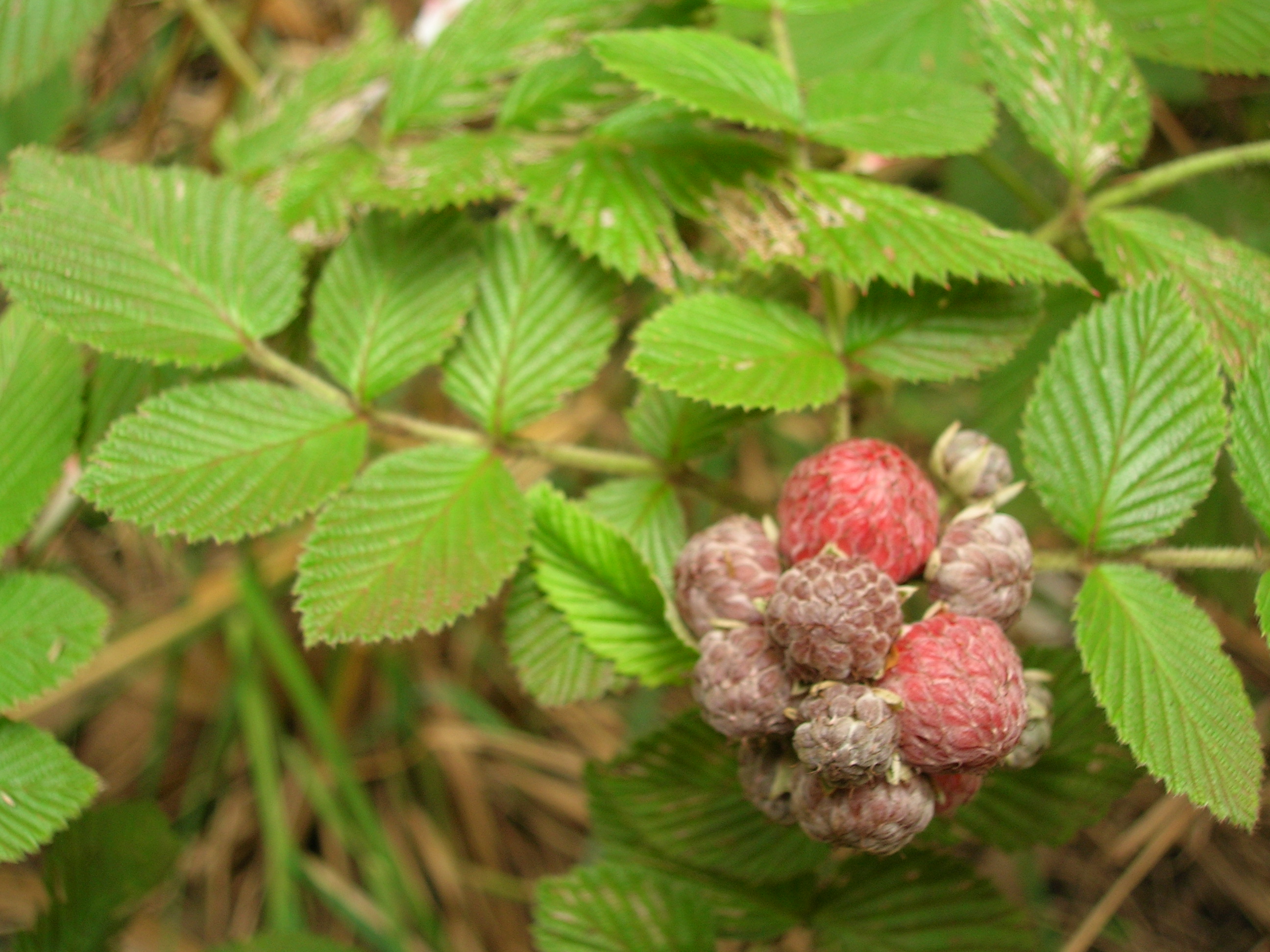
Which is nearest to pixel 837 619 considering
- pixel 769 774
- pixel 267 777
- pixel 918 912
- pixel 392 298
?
pixel 769 774

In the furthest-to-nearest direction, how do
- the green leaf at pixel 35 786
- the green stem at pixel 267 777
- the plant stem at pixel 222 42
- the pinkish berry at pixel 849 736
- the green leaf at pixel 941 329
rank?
the green stem at pixel 267 777, the plant stem at pixel 222 42, the green leaf at pixel 941 329, the green leaf at pixel 35 786, the pinkish berry at pixel 849 736

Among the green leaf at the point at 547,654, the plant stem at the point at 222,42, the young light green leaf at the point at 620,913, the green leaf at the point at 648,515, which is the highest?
the plant stem at the point at 222,42

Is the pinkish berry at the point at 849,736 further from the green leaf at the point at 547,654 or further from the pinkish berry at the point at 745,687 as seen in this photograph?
the green leaf at the point at 547,654

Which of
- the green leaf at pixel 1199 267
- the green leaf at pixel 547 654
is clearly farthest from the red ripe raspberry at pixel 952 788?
the green leaf at pixel 1199 267

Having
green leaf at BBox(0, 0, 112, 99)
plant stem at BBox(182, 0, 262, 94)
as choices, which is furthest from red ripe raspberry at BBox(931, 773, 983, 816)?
plant stem at BBox(182, 0, 262, 94)

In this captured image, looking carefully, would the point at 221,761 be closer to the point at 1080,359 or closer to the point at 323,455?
the point at 323,455

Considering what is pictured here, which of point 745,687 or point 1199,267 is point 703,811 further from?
point 1199,267
